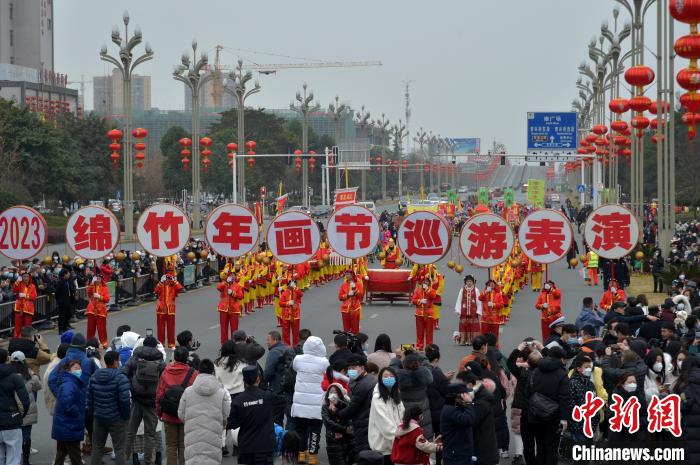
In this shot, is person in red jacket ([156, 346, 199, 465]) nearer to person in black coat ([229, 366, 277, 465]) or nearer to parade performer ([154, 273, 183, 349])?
person in black coat ([229, 366, 277, 465])

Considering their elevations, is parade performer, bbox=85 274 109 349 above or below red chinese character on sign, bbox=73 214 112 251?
below

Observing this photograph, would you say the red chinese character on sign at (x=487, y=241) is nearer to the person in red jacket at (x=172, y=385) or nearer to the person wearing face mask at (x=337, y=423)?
the person wearing face mask at (x=337, y=423)

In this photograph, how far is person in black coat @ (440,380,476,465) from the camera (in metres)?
10.4

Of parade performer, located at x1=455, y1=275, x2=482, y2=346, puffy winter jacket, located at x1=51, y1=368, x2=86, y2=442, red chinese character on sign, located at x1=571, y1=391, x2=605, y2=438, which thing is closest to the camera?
red chinese character on sign, located at x1=571, y1=391, x2=605, y2=438

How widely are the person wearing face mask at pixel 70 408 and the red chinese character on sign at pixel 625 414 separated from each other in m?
5.37

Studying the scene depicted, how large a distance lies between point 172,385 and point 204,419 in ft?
3.59

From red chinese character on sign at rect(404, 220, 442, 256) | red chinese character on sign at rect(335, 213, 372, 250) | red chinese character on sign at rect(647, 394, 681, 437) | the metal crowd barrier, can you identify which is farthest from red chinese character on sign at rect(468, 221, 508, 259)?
red chinese character on sign at rect(647, 394, 681, 437)

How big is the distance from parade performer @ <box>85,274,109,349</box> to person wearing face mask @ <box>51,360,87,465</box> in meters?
10.8

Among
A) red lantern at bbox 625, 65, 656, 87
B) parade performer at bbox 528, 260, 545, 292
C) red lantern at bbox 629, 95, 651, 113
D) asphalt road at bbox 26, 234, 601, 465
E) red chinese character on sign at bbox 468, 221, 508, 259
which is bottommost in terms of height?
asphalt road at bbox 26, 234, 601, 465

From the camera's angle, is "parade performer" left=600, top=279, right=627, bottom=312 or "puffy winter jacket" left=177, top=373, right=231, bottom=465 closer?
"puffy winter jacket" left=177, top=373, right=231, bottom=465

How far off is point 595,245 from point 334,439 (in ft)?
35.7

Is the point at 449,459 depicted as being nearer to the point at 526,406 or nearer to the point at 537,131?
the point at 526,406

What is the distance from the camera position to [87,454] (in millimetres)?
13938

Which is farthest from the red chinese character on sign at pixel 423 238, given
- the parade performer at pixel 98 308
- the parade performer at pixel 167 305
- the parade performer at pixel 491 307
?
the parade performer at pixel 98 308
